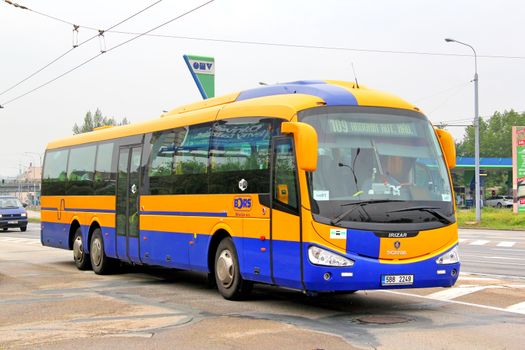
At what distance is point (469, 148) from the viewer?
13912 centimetres

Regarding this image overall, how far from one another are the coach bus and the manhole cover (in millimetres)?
430

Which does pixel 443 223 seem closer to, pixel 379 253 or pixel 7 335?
pixel 379 253

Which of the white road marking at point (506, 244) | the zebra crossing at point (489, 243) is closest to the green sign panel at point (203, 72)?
the zebra crossing at point (489, 243)

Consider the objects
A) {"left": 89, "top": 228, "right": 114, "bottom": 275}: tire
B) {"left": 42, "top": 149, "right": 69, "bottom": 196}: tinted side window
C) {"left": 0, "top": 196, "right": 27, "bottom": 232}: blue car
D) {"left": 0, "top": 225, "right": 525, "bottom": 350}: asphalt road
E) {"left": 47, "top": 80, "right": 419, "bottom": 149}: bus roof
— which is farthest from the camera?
{"left": 0, "top": 196, "right": 27, "bottom": 232}: blue car

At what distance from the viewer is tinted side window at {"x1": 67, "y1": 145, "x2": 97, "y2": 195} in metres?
17.0

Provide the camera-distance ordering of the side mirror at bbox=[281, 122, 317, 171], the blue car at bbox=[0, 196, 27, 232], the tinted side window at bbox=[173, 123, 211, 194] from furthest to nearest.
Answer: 1. the blue car at bbox=[0, 196, 27, 232]
2. the tinted side window at bbox=[173, 123, 211, 194]
3. the side mirror at bbox=[281, 122, 317, 171]

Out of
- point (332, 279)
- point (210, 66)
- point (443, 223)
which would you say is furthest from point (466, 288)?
point (210, 66)

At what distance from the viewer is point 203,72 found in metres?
24.0

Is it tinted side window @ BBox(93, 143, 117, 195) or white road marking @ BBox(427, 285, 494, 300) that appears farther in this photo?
tinted side window @ BBox(93, 143, 117, 195)

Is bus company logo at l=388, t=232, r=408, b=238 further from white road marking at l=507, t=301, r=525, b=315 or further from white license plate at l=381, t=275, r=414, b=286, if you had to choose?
white road marking at l=507, t=301, r=525, b=315

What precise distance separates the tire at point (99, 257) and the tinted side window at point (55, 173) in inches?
94.4

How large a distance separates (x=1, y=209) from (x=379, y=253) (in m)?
33.6

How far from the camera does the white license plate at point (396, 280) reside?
30.8 feet

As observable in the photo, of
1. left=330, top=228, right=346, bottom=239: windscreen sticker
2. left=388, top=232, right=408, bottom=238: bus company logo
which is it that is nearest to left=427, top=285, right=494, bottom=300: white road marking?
left=388, top=232, right=408, bottom=238: bus company logo
